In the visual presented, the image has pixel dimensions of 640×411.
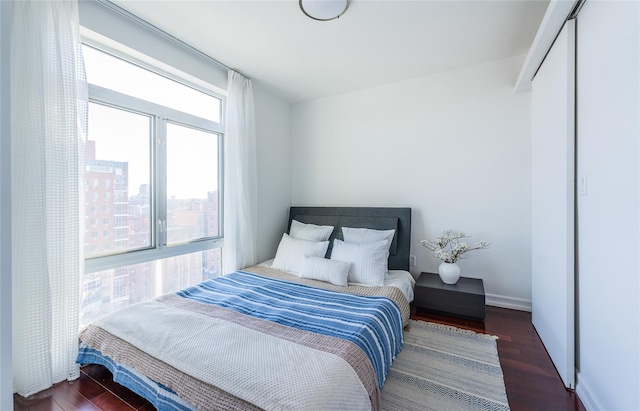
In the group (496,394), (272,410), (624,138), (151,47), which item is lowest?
(496,394)

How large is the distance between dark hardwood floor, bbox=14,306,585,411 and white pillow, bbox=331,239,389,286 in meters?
1.08

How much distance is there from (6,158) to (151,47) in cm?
229

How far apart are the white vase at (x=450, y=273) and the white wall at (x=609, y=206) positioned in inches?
41.0

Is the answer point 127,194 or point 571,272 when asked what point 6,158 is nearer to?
point 127,194

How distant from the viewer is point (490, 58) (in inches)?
106

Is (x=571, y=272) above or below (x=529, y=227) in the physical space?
below

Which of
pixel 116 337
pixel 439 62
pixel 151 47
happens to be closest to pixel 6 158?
pixel 116 337

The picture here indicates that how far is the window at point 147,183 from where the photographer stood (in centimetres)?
201

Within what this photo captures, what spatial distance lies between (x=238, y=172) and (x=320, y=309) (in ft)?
5.92

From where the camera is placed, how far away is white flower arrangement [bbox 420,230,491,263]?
2.71 metres

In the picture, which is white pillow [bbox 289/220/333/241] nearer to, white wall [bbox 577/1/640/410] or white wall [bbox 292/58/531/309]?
white wall [bbox 292/58/531/309]

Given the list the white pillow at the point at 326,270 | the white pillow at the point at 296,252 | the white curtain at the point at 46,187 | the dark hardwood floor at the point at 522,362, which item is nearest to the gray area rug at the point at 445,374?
the dark hardwood floor at the point at 522,362

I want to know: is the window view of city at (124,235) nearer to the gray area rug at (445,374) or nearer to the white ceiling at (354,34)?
the white ceiling at (354,34)

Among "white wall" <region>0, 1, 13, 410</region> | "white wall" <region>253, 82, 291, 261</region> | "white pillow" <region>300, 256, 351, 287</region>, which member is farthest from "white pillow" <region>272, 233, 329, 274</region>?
"white wall" <region>0, 1, 13, 410</region>
